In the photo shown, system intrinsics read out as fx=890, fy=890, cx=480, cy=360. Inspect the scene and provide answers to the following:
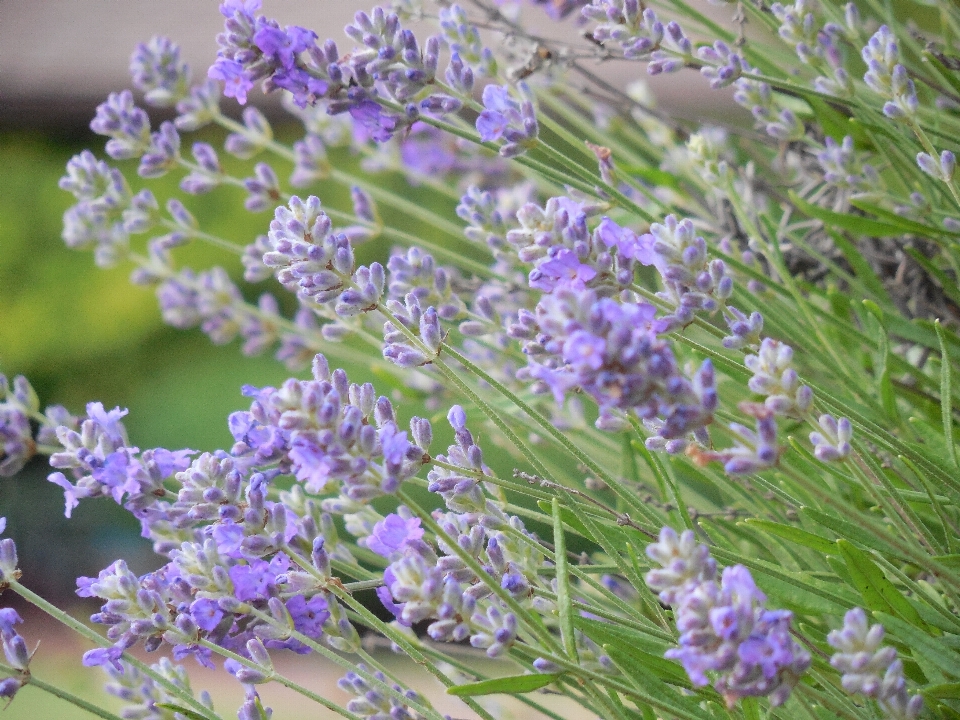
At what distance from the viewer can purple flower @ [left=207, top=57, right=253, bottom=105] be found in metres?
0.63

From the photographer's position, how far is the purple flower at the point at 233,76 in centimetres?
63

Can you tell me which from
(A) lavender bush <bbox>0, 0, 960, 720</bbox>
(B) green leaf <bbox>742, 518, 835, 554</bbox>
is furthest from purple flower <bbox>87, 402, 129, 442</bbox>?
(B) green leaf <bbox>742, 518, 835, 554</bbox>

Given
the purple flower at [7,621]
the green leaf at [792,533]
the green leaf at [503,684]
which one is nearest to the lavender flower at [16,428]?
the purple flower at [7,621]

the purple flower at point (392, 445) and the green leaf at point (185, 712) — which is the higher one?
the purple flower at point (392, 445)

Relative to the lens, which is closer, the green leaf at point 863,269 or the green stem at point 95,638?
the green stem at point 95,638

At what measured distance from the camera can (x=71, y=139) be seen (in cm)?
191

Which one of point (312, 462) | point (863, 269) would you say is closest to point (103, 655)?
point (312, 462)

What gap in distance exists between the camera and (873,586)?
515mm

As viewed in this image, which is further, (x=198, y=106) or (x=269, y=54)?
(x=198, y=106)

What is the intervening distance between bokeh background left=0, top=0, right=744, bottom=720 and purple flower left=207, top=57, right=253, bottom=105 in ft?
2.11

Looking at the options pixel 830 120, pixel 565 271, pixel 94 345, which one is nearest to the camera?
pixel 565 271

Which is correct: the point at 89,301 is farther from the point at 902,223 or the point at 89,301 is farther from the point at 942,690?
the point at 942,690

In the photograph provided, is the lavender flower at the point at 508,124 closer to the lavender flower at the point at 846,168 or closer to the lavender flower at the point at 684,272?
the lavender flower at the point at 684,272

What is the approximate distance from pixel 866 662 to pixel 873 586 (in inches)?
4.7
